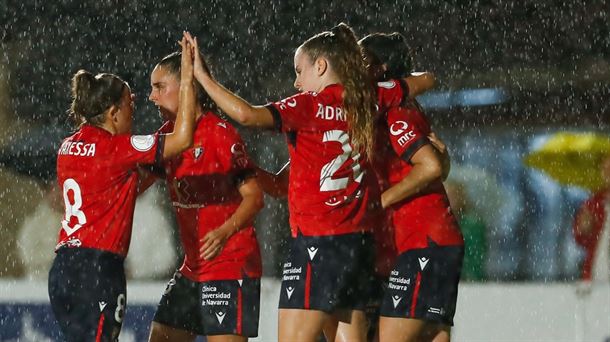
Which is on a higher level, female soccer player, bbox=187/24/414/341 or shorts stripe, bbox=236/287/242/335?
female soccer player, bbox=187/24/414/341

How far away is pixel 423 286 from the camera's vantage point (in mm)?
5211

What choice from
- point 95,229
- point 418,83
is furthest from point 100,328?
point 418,83

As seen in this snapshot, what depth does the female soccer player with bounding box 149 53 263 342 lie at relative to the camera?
17.0ft

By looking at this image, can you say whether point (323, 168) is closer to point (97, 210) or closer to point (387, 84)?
point (387, 84)

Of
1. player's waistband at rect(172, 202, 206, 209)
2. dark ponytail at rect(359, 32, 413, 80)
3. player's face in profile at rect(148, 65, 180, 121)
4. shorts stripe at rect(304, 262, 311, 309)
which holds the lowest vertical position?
shorts stripe at rect(304, 262, 311, 309)

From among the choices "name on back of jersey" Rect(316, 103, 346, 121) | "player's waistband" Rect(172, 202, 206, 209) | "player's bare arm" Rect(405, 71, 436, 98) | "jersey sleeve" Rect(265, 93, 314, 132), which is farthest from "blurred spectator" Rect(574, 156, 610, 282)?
"jersey sleeve" Rect(265, 93, 314, 132)

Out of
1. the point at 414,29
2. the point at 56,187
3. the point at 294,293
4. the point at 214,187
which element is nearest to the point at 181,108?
the point at 214,187

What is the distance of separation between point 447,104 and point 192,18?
215 centimetres

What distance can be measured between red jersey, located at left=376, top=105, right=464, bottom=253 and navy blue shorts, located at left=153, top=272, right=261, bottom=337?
0.64 m

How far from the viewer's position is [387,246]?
5.36 m

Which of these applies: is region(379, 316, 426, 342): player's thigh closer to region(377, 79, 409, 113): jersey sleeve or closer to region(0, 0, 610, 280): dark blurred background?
region(377, 79, 409, 113): jersey sleeve

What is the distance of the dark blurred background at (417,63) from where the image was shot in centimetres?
904

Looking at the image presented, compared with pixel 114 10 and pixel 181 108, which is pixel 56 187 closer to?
pixel 114 10

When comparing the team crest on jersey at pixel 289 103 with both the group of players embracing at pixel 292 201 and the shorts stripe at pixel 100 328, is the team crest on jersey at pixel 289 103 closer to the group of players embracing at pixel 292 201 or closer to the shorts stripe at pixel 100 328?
the group of players embracing at pixel 292 201
